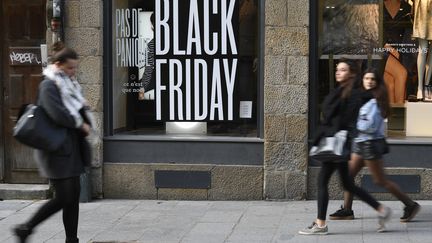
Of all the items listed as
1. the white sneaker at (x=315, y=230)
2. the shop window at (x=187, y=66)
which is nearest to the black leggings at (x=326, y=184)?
the white sneaker at (x=315, y=230)

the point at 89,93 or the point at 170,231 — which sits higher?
the point at 89,93

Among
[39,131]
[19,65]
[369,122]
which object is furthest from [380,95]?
[19,65]

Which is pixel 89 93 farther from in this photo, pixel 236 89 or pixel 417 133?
pixel 417 133

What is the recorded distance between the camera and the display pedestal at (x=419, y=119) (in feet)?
29.0

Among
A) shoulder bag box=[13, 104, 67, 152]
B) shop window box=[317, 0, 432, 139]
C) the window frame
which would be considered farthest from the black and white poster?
shoulder bag box=[13, 104, 67, 152]

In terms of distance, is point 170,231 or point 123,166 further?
point 123,166

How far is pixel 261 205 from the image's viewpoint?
843 cm

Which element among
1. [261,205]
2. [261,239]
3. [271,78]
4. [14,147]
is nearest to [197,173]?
[261,205]

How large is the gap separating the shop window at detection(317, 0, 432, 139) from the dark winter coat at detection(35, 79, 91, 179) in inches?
158

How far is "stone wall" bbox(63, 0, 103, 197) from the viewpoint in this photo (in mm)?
8766

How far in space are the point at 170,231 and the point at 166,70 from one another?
2552mm

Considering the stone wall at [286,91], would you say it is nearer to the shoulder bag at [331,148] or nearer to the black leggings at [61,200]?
the shoulder bag at [331,148]

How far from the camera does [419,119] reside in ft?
29.1

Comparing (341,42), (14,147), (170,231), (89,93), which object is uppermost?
(341,42)
